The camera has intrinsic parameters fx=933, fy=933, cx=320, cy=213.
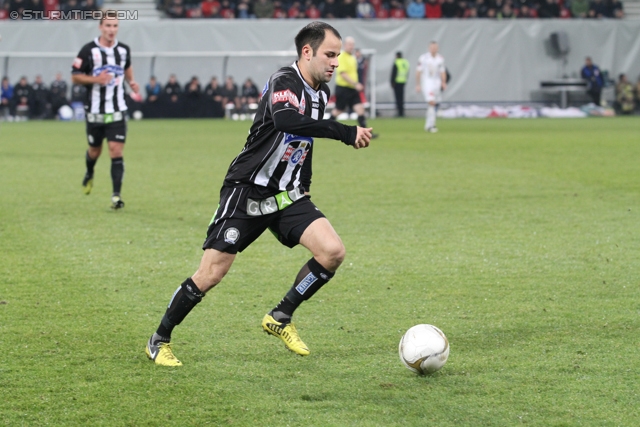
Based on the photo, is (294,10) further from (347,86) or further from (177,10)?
(347,86)

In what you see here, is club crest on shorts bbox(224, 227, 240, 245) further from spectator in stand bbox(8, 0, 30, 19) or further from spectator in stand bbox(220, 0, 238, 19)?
spectator in stand bbox(220, 0, 238, 19)

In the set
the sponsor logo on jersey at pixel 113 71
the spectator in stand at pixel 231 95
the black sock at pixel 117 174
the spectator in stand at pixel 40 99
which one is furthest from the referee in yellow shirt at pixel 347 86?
the spectator in stand at pixel 40 99

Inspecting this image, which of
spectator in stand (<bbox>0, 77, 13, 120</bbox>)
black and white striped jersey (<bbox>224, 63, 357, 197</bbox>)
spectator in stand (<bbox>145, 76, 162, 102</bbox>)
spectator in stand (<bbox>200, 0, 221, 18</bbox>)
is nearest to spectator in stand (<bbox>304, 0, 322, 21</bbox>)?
spectator in stand (<bbox>200, 0, 221, 18</bbox>)

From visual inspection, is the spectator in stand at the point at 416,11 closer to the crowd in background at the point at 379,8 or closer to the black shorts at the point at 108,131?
the crowd in background at the point at 379,8

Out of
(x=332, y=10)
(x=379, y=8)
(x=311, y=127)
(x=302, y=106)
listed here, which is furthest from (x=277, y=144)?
(x=379, y=8)

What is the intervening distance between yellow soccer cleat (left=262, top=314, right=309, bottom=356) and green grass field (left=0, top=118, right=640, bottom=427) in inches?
2.6

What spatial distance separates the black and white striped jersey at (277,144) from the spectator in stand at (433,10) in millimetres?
31818

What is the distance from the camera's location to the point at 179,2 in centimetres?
3528

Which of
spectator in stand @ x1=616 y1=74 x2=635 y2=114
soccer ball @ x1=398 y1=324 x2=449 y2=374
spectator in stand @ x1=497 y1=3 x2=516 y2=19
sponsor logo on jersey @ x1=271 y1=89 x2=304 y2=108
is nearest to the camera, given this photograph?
soccer ball @ x1=398 y1=324 x2=449 y2=374

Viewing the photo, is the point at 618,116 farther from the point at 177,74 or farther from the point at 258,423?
the point at 258,423

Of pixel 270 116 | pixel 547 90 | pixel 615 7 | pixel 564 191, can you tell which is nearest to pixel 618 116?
pixel 547 90

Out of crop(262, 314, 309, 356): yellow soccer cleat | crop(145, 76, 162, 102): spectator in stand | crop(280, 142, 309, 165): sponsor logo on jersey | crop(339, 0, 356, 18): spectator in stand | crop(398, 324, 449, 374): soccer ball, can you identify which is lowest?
crop(145, 76, 162, 102): spectator in stand

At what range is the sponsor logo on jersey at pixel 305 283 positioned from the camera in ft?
17.0

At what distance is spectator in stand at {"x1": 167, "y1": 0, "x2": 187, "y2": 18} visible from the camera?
115ft
